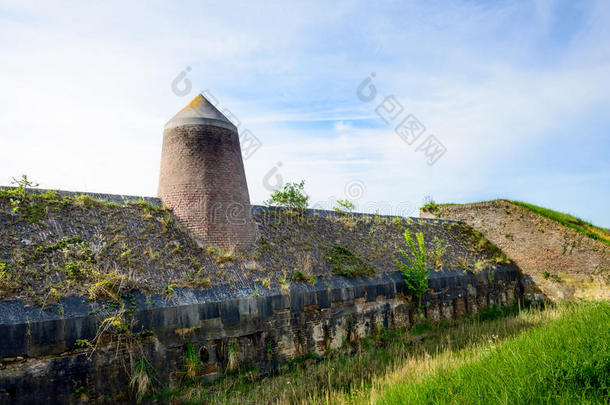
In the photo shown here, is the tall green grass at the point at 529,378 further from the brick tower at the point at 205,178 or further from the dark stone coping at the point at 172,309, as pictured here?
the brick tower at the point at 205,178

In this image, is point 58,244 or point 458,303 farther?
point 458,303

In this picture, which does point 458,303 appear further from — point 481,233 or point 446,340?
point 481,233

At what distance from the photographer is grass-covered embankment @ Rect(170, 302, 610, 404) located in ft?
17.9

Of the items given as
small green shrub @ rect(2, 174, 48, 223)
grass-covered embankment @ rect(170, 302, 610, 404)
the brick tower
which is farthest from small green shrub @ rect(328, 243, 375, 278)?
small green shrub @ rect(2, 174, 48, 223)

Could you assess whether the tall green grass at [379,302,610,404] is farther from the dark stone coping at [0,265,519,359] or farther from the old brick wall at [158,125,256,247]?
the old brick wall at [158,125,256,247]

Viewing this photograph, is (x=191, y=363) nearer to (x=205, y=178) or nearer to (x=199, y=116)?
(x=205, y=178)

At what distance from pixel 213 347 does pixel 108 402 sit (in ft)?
7.38

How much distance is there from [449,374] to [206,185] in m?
7.83

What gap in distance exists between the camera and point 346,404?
6.71 metres

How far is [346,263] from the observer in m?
12.5

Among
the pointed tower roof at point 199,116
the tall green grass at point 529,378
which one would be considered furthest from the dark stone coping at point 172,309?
the pointed tower roof at point 199,116

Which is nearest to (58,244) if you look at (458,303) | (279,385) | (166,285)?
(166,285)

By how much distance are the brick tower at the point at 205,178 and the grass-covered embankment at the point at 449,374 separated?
3.98m

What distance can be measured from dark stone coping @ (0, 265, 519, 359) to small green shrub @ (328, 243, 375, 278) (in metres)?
0.25
